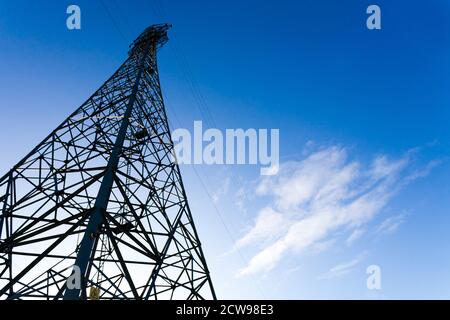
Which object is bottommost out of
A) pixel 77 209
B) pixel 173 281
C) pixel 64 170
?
pixel 173 281

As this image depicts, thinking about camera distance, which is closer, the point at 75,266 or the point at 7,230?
the point at 75,266

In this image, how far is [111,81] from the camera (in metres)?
13.2

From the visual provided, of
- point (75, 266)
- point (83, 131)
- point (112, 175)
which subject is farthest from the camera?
point (83, 131)

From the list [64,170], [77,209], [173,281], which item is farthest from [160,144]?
[173,281]

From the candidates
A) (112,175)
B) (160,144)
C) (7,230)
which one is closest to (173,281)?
(112,175)

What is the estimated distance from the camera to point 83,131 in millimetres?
9930

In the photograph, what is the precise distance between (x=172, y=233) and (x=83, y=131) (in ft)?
15.7

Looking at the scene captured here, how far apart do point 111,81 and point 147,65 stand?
6.51 ft
